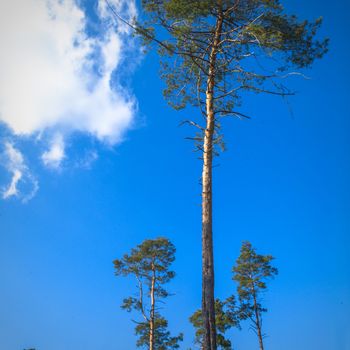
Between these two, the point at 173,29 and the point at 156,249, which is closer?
the point at 173,29

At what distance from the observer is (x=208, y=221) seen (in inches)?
309

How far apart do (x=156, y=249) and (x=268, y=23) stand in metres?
14.8

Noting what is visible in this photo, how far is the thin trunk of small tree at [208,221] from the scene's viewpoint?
6730 mm

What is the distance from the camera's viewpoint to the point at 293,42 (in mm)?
9367

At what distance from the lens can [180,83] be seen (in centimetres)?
1029

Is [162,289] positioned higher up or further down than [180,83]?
further down

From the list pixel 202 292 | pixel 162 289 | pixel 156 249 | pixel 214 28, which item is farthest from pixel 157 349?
pixel 214 28

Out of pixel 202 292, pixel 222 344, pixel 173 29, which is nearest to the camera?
pixel 202 292

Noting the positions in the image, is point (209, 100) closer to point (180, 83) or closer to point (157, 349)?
point (180, 83)

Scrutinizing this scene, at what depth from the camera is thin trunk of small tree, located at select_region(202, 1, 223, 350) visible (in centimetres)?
673

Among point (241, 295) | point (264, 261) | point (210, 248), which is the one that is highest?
point (264, 261)

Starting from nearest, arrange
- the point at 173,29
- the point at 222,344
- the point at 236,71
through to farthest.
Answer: the point at 173,29 < the point at 236,71 < the point at 222,344

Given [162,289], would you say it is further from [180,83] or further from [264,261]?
[180,83]

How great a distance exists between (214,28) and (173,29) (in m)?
1.43
